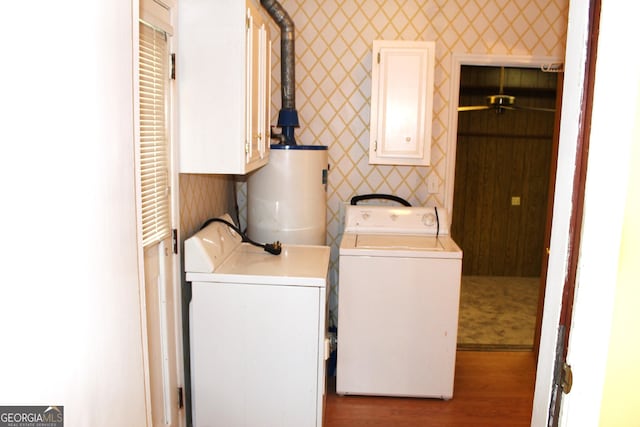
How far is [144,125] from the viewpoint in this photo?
1941 mm

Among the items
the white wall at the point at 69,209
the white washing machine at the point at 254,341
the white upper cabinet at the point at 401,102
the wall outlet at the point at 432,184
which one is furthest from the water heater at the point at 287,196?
the white wall at the point at 69,209

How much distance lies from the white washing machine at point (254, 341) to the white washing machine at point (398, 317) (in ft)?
1.85

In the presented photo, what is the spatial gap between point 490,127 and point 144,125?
14.6 feet

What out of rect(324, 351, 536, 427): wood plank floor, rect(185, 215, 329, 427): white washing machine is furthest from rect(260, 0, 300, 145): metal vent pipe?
rect(324, 351, 536, 427): wood plank floor

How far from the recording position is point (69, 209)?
3.27 feet

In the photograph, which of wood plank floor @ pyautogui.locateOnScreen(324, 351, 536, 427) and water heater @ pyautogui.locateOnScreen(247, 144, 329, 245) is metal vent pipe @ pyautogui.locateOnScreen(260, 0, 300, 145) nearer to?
water heater @ pyautogui.locateOnScreen(247, 144, 329, 245)

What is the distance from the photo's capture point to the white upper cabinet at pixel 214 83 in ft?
7.14

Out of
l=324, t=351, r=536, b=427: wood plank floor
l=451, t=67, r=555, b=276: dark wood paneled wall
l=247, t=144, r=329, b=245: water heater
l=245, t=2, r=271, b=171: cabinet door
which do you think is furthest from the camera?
l=451, t=67, r=555, b=276: dark wood paneled wall

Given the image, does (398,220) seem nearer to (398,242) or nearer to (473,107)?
(398,242)

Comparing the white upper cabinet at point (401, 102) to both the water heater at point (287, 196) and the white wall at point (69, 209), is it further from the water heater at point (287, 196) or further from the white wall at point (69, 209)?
the white wall at point (69, 209)

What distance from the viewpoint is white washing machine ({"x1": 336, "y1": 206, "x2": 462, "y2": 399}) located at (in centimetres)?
292

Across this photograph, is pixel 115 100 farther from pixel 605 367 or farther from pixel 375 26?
pixel 375 26

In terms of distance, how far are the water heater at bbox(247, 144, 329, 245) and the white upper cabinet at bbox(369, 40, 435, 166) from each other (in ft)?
1.46

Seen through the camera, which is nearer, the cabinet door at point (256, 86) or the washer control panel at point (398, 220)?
the cabinet door at point (256, 86)
